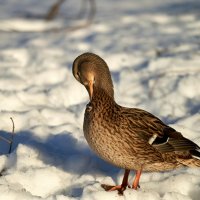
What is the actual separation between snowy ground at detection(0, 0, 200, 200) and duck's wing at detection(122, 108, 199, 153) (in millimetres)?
277

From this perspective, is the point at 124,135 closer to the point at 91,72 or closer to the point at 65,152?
the point at 91,72

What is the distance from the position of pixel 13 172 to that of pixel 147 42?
3812 mm

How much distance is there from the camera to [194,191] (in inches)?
167

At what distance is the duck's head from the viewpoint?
4.29m

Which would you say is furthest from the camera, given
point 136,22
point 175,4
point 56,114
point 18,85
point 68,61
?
point 175,4

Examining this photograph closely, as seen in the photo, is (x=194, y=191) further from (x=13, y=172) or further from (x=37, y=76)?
(x=37, y=76)

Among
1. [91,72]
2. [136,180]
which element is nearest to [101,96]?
[91,72]

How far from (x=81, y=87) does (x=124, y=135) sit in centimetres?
233

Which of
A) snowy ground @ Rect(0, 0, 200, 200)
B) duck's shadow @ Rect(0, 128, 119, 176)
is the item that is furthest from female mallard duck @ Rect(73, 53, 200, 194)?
duck's shadow @ Rect(0, 128, 119, 176)

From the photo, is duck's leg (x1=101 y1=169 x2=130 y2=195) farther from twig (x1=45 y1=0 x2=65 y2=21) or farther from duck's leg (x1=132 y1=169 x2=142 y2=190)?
twig (x1=45 y1=0 x2=65 y2=21)

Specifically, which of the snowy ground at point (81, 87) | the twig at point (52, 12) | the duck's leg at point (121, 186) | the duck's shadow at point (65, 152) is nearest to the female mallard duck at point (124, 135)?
the duck's leg at point (121, 186)

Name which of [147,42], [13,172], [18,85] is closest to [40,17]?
[147,42]

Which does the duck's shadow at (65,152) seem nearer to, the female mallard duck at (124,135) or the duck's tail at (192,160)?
the female mallard duck at (124,135)

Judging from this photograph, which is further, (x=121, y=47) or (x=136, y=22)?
(x=136, y=22)
